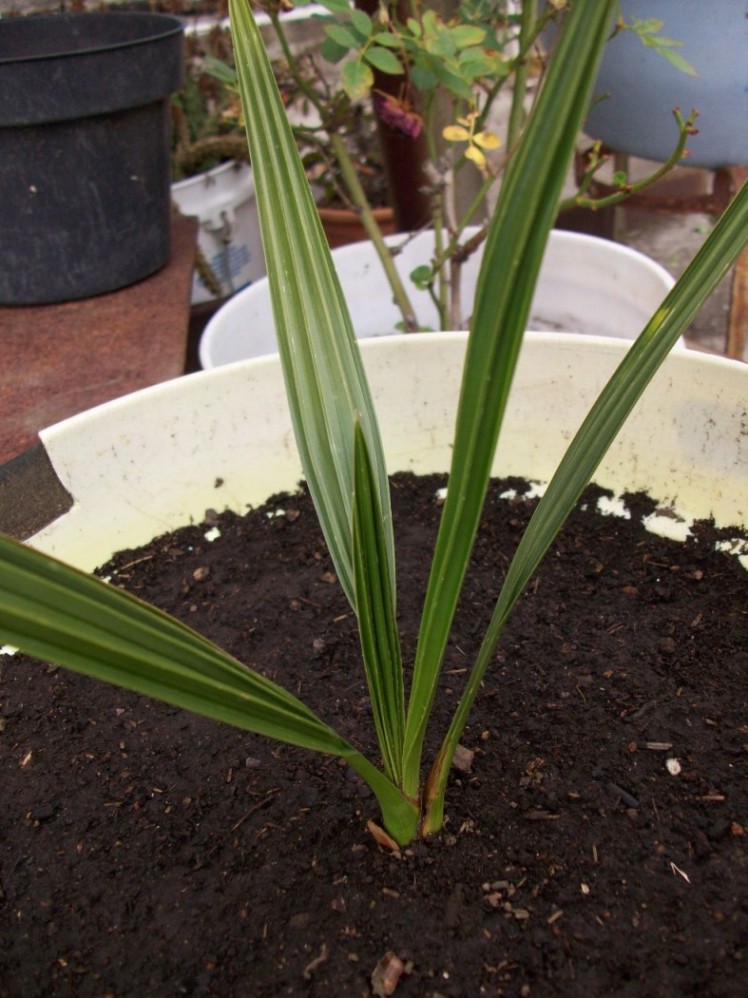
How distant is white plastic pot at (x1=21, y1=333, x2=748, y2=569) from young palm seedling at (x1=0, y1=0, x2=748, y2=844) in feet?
0.81

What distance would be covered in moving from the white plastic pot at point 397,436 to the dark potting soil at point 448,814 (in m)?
0.06

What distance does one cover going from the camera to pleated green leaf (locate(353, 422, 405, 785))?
17.7 inches

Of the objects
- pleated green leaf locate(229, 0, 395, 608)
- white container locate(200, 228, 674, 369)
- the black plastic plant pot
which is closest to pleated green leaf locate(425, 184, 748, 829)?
pleated green leaf locate(229, 0, 395, 608)

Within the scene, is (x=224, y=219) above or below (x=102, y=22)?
below

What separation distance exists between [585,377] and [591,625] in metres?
0.26

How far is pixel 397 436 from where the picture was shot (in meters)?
1.00

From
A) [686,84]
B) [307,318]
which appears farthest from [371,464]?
[686,84]

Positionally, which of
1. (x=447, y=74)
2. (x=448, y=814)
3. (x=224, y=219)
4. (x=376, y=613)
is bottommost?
(x=224, y=219)

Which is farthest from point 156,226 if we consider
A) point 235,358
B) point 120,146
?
point 235,358

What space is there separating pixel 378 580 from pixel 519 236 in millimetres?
196

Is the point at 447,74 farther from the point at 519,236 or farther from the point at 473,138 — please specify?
the point at 519,236

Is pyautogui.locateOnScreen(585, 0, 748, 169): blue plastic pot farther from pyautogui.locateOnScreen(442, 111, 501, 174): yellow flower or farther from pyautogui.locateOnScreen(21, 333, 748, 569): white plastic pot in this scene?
pyautogui.locateOnScreen(21, 333, 748, 569): white plastic pot

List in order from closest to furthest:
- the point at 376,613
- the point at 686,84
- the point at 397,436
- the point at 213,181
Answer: the point at 376,613
the point at 397,436
the point at 686,84
the point at 213,181

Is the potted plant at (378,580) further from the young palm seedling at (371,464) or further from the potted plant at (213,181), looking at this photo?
the potted plant at (213,181)
